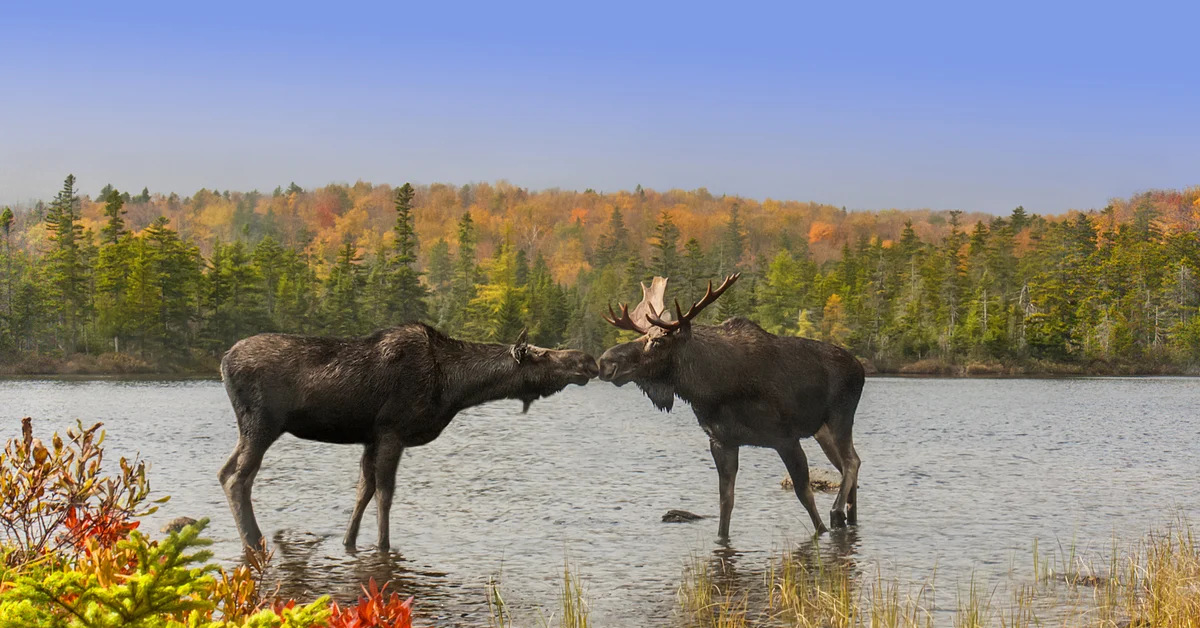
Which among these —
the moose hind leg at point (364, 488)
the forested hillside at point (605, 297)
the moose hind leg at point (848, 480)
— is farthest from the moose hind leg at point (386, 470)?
the forested hillside at point (605, 297)

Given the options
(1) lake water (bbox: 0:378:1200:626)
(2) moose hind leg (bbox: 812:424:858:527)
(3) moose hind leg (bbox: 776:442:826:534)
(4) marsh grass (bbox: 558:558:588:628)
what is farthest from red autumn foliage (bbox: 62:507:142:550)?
(2) moose hind leg (bbox: 812:424:858:527)

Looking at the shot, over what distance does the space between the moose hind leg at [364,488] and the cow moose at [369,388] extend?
0.03ft

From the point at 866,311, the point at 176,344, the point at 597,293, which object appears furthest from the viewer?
the point at 597,293

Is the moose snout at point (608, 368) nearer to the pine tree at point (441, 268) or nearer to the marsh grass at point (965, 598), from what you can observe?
the marsh grass at point (965, 598)

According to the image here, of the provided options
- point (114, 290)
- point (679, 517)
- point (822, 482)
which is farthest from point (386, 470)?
point (114, 290)

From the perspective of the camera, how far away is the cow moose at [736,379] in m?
12.1

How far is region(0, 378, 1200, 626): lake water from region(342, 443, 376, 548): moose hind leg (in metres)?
0.20

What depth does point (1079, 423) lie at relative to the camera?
1614 inches

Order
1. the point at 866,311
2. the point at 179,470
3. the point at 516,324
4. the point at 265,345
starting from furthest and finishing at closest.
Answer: the point at 866,311, the point at 516,324, the point at 179,470, the point at 265,345

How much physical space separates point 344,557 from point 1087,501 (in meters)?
11.7

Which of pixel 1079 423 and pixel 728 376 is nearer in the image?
pixel 728 376

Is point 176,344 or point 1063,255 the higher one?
point 1063,255

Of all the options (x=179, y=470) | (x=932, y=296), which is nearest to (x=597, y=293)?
(x=932, y=296)

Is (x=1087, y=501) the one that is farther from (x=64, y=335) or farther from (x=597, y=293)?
(x=597, y=293)
